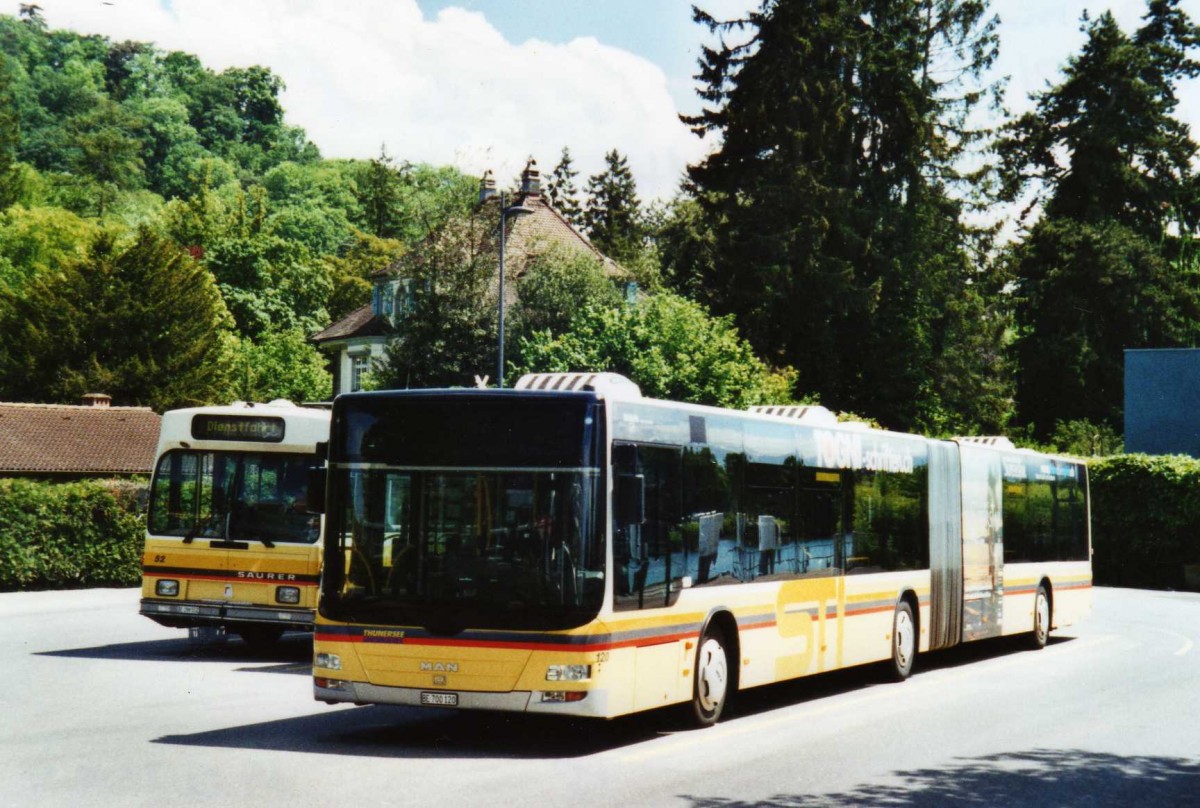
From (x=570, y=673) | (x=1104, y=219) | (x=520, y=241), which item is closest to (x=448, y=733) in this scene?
(x=570, y=673)

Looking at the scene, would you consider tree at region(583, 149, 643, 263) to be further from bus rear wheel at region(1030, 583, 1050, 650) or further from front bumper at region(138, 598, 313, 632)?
front bumper at region(138, 598, 313, 632)

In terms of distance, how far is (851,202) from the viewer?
53.4 m

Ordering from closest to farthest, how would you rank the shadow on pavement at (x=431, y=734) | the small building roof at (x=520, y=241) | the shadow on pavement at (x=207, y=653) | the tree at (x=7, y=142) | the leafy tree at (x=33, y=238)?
the shadow on pavement at (x=431, y=734), the shadow on pavement at (x=207, y=653), the small building roof at (x=520, y=241), the leafy tree at (x=33, y=238), the tree at (x=7, y=142)

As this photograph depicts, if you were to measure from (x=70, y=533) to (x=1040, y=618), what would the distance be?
2004 cm

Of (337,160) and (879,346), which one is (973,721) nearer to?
(879,346)

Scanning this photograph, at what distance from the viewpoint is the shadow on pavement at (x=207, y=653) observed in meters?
17.7

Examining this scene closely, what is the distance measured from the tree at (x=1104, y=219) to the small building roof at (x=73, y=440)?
33908 mm

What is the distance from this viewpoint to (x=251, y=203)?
92938 mm

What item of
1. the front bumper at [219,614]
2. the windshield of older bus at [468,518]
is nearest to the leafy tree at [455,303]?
the front bumper at [219,614]

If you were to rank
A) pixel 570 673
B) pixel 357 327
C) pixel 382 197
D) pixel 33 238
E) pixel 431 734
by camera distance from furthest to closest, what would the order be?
pixel 382 197 → pixel 33 238 → pixel 357 327 → pixel 431 734 → pixel 570 673

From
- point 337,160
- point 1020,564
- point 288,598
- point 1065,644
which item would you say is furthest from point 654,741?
point 337,160

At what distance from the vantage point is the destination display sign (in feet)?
57.3

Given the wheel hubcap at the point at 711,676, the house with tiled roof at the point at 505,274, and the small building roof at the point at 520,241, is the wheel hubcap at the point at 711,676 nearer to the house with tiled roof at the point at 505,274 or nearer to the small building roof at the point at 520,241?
the small building roof at the point at 520,241

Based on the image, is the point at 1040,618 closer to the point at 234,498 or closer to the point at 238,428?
the point at 234,498
